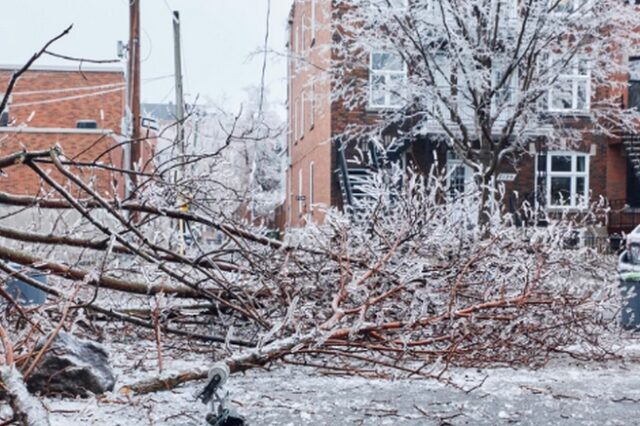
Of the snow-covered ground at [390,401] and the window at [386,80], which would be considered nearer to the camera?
the snow-covered ground at [390,401]

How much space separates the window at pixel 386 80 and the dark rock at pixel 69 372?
44.1 feet

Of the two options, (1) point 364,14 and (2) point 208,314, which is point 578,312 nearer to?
(2) point 208,314

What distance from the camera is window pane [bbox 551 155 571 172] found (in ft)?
71.9

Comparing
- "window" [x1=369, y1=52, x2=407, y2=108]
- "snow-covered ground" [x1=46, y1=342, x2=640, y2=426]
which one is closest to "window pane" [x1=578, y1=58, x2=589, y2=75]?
"window" [x1=369, y1=52, x2=407, y2=108]

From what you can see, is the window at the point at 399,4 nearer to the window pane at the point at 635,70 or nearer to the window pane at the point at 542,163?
the window pane at the point at 542,163

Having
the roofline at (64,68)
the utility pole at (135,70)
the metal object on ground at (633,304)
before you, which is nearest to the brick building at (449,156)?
the utility pole at (135,70)

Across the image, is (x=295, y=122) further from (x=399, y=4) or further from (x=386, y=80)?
(x=399, y=4)

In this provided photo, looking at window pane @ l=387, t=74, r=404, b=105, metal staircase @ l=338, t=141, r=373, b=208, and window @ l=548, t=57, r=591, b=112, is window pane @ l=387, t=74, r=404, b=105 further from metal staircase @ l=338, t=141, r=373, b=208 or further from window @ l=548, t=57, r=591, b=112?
window @ l=548, t=57, r=591, b=112

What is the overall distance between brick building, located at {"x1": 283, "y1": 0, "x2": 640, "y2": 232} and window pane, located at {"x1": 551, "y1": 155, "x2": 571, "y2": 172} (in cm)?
3

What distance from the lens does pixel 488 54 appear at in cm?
1539

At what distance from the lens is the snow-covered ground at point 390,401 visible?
13.0 feet

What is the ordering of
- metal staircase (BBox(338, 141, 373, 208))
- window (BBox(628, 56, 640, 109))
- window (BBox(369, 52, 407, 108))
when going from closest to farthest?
window (BBox(369, 52, 407, 108)), metal staircase (BBox(338, 141, 373, 208)), window (BBox(628, 56, 640, 109))

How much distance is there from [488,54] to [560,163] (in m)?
7.95

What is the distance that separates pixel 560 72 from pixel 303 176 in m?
12.5
